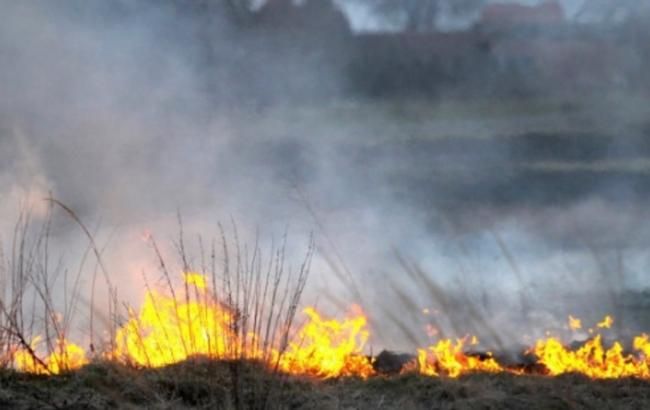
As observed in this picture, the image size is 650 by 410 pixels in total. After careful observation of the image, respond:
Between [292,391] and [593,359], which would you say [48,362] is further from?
[593,359]

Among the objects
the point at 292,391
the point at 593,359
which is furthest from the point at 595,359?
the point at 292,391

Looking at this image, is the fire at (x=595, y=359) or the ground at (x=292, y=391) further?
the fire at (x=595, y=359)

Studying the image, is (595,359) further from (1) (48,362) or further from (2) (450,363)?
(1) (48,362)

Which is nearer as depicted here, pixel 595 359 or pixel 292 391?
pixel 292 391

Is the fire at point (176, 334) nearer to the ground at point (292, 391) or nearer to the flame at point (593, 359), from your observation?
the ground at point (292, 391)

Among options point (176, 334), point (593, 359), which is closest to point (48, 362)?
point (176, 334)

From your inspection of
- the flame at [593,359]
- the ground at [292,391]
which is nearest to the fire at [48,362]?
the ground at [292,391]

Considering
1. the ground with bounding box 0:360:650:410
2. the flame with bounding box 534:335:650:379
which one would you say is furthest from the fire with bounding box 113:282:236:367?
the flame with bounding box 534:335:650:379

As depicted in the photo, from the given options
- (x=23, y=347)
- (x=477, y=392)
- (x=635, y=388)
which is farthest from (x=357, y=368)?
(x=23, y=347)

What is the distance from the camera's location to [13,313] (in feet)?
25.1

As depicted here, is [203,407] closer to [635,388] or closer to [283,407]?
[283,407]

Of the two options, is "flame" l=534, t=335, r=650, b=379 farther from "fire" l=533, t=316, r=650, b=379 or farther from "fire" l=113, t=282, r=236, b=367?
"fire" l=113, t=282, r=236, b=367

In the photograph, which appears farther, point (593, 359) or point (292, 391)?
point (593, 359)

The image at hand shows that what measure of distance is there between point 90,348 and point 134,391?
127 centimetres
